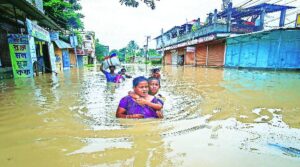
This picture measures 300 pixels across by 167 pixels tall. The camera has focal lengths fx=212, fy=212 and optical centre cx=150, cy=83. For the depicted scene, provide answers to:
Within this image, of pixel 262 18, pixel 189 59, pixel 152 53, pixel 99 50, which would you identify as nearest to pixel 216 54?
pixel 262 18

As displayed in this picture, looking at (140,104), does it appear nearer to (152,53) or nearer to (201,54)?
(201,54)

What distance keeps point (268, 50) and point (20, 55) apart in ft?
55.7

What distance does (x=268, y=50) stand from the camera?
16734 mm

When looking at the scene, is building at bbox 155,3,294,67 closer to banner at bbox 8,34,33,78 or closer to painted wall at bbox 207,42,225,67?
painted wall at bbox 207,42,225,67

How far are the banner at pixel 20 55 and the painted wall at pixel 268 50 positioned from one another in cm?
1623

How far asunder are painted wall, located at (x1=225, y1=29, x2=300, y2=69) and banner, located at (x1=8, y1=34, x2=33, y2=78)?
16.2m

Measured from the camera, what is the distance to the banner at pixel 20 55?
9.87 meters

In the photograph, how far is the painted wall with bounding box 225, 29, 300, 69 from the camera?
15430mm

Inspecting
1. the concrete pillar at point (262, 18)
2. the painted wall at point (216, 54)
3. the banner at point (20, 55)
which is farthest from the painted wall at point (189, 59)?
the banner at point (20, 55)

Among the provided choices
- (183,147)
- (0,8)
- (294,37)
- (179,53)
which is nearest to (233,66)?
(294,37)

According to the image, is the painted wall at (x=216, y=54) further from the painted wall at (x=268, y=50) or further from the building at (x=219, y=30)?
the painted wall at (x=268, y=50)

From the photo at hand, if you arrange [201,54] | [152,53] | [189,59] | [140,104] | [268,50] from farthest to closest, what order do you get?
[152,53]
[189,59]
[201,54]
[268,50]
[140,104]

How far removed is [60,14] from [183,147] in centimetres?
2137

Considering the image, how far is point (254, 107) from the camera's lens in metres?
4.41
